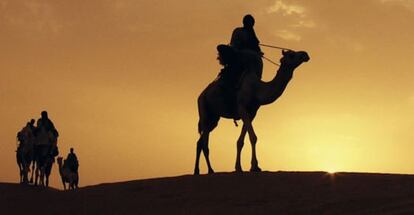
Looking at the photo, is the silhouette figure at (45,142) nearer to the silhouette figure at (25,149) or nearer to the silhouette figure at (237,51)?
the silhouette figure at (25,149)

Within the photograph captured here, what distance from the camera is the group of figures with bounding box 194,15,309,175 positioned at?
21484mm

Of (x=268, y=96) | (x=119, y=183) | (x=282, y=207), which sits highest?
(x=268, y=96)

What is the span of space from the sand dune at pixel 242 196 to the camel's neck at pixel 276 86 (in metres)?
2.23

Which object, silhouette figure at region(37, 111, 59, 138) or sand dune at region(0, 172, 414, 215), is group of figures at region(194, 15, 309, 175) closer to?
sand dune at region(0, 172, 414, 215)

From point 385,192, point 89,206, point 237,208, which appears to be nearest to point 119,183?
point 89,206

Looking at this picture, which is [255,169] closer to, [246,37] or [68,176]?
[246,37]

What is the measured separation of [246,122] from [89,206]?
175 inches

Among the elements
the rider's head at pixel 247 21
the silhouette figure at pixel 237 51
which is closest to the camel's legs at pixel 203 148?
the silhouette figure at pixel 237 51

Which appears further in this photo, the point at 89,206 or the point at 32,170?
the point at 32,170

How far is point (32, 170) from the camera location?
30.6m

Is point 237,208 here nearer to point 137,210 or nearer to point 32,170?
point 137,210

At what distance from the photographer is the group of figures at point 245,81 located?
70.5 ft

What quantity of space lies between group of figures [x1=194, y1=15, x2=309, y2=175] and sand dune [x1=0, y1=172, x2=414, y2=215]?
1.80 m

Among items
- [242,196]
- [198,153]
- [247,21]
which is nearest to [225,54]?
[247,21]
